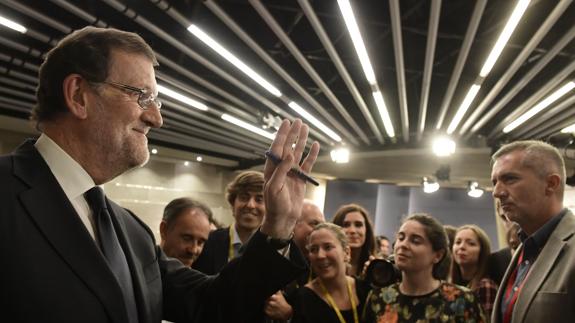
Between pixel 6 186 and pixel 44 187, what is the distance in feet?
0.23

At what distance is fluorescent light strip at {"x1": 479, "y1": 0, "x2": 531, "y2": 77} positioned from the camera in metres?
3.18

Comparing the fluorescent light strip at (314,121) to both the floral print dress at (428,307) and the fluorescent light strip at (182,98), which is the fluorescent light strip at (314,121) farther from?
the floral print dress at (428,307)

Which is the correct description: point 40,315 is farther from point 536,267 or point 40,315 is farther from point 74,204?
point 536,267

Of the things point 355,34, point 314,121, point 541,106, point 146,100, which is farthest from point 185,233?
point 541,106

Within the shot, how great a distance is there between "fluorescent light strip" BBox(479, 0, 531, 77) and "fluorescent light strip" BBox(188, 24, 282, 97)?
2.13m

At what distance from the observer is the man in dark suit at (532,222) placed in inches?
75.1

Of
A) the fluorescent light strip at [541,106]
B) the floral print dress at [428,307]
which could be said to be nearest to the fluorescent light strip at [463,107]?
the fluorescent light strip at [541,106]

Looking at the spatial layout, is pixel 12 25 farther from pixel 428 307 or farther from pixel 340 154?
pixel 340 154

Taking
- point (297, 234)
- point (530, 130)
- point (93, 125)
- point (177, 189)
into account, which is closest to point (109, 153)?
point (93, 125)

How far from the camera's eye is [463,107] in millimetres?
5781

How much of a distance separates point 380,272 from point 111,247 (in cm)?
186

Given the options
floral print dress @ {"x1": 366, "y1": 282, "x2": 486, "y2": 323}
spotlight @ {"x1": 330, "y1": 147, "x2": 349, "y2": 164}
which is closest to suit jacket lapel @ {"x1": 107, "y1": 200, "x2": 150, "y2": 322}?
floral print dress @ {"x1": 366, "y1": 282, "x2": 486, "y2": 323}

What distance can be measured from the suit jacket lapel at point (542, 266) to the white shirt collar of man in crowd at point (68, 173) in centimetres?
163

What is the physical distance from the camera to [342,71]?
4961 mm
